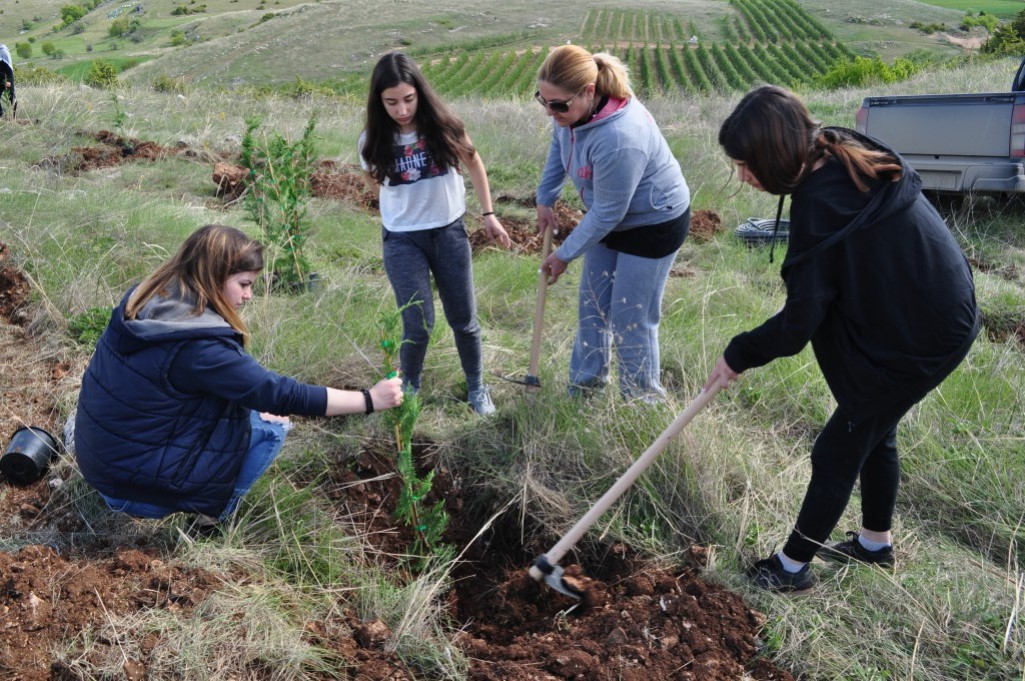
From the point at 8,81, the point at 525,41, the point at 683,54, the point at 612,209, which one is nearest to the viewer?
the point at 612,209

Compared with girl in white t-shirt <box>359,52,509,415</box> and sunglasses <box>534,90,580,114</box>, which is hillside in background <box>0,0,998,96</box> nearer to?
girl in white t-shirt <box>359,52,509,415</box>

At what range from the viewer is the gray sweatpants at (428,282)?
3369mm

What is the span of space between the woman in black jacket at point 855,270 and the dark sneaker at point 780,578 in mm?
505

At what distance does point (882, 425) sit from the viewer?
7.47 ft

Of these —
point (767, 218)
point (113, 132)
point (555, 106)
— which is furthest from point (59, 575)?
point (113, 132)

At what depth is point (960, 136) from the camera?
6531mm

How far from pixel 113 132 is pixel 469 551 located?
348 inches

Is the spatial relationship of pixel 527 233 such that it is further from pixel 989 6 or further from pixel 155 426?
pixel 989 6

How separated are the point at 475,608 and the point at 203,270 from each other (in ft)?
5.03

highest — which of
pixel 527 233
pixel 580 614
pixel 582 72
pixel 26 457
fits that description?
pixel 582 72

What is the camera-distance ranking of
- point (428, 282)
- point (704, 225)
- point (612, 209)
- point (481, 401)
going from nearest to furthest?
point (612, 209) < point (428, 282) < point (481, 401) < point (704, 225)

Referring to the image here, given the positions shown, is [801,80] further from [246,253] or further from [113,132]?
[246,253]

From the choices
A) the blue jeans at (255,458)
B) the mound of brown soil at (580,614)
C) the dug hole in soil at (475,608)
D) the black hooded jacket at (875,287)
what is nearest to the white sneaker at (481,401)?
the mound of brown soil at (580,614)

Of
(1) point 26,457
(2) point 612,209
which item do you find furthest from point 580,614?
(1) point 26,457
